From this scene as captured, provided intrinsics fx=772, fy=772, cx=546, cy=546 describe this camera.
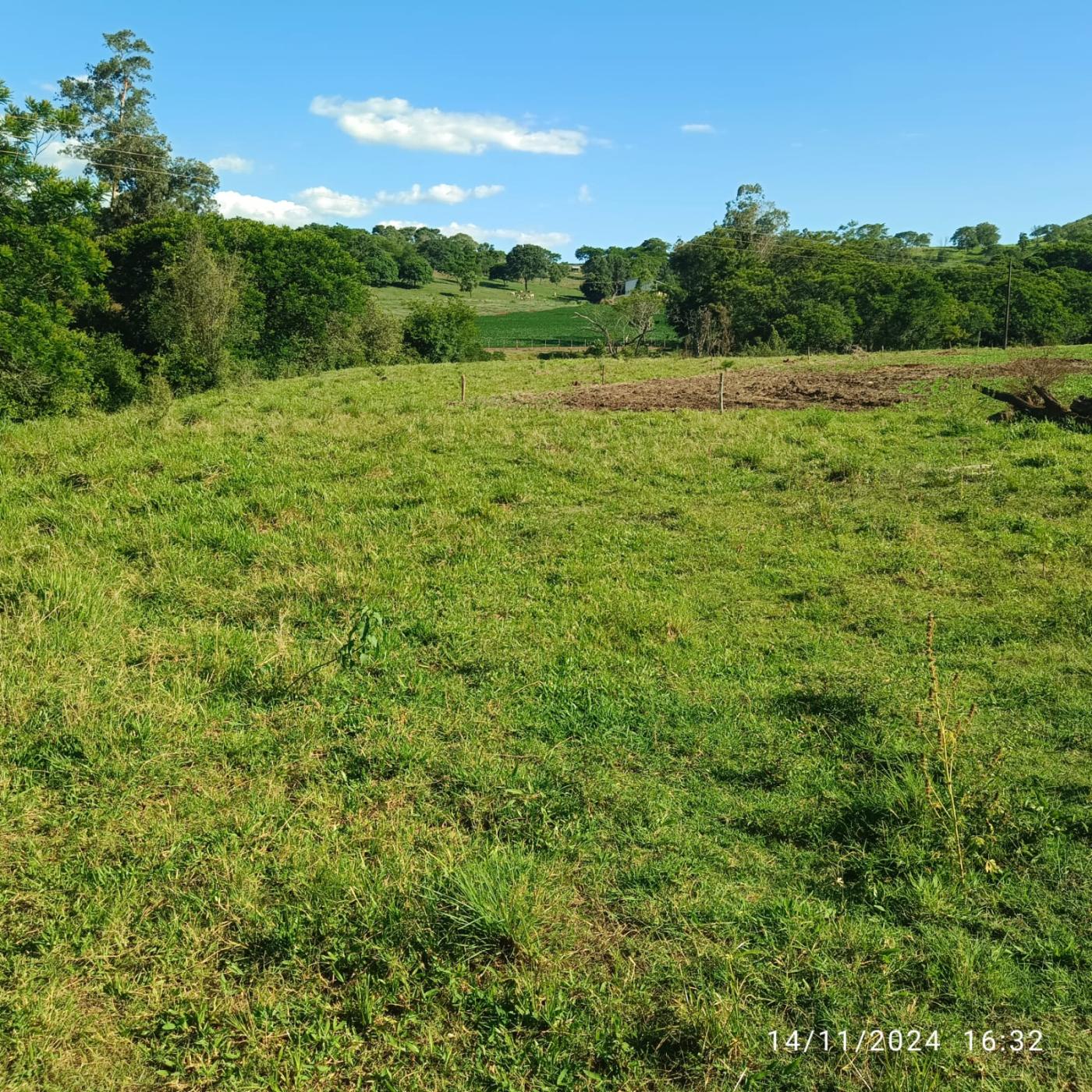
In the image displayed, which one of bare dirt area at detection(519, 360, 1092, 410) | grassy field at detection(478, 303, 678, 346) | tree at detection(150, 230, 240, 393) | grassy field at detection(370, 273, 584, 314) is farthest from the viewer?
grassy field at detection(370, 273, 584, 314)

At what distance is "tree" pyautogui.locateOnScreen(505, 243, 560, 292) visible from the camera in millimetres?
148750

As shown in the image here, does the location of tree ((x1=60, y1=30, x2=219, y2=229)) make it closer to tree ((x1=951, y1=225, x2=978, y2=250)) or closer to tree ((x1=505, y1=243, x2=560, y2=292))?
tree ((x1=505, y1=243, x2=560, y2=292))

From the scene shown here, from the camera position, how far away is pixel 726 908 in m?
3.88

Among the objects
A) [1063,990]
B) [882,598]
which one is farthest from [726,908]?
[882,598]

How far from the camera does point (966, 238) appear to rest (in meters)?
175

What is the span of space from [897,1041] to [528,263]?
15695 centimetres

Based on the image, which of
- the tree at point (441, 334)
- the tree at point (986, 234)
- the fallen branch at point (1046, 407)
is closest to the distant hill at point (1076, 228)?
the tree at point (986, 234)

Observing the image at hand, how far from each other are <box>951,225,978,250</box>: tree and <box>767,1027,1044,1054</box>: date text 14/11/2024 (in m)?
194

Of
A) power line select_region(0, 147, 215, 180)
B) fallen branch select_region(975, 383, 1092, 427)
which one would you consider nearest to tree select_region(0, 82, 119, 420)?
power line select_region(0, 147, 215, 180)

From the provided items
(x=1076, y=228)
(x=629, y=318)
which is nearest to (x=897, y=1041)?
(x=629, y=318)

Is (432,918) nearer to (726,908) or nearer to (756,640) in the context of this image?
(726,908)

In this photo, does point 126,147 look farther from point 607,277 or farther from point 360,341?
point 607,277

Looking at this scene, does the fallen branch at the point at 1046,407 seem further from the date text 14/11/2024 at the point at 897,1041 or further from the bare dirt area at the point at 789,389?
the date text 14/11/2024 at the point at 897,1041

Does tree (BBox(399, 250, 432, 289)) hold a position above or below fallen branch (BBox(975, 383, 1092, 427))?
above
